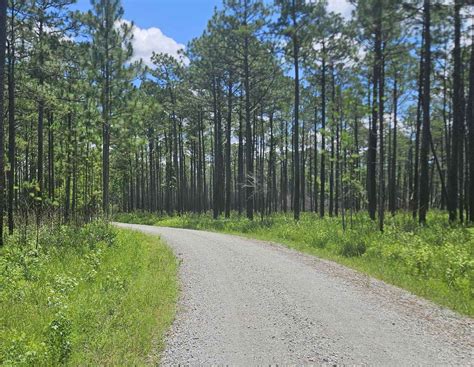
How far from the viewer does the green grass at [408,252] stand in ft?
24.9

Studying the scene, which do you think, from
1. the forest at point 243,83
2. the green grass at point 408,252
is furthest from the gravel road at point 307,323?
the forest at point 243,83

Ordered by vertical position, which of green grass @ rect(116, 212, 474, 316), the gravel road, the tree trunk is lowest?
the gravel road

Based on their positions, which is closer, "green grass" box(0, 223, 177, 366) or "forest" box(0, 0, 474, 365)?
"green grass" box(0, 223, 177, 366)

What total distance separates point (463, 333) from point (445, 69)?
771 inches

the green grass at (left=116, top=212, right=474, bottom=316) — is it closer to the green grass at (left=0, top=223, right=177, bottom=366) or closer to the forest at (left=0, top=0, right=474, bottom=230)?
the forest at (left=0, top=0, right=474, bottom=230)

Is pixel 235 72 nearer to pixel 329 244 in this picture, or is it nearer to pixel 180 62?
pixel 180 62

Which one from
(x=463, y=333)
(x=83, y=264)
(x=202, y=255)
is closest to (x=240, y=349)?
(x=463, y=333)

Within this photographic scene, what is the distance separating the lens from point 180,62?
109ft

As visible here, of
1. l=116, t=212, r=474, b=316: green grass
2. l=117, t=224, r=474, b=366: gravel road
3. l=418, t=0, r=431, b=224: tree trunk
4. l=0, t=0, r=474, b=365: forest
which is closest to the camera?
l=117, t=224, r=474, b=366: gravel road

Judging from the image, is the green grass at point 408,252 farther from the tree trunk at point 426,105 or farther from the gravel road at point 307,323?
the tree trunk at point 426,105

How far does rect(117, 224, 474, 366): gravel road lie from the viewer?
4.62m

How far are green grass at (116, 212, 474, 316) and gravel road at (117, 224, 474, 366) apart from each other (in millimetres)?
589

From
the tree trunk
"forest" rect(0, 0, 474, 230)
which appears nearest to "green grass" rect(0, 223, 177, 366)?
"forest" rect(0, 0, 474, 230)

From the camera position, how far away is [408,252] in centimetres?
988
